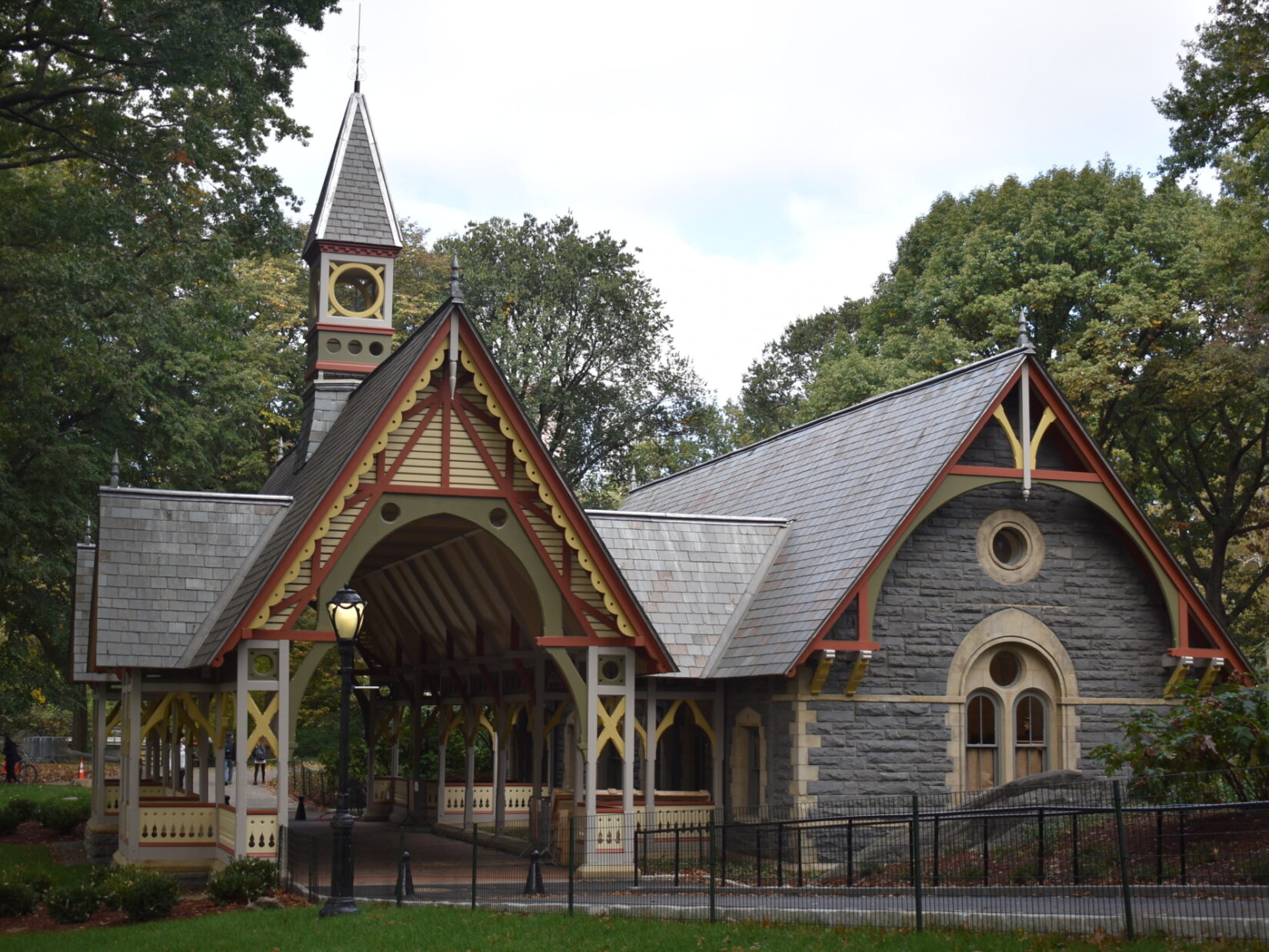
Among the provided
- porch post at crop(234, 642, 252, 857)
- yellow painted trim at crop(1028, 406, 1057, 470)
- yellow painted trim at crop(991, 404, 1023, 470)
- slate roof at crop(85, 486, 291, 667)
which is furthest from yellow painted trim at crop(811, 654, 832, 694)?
slate roof at crop(85, 486, 291, 667)

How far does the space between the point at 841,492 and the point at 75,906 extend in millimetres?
13418

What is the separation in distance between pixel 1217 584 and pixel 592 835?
79.3 feet

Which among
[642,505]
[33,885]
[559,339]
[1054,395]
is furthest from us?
[559,339]

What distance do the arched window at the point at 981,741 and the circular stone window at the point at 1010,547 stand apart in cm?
197

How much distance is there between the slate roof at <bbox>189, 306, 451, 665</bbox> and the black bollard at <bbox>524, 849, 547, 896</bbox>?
4.96 metres

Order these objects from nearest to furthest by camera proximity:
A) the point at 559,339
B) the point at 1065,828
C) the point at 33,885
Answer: the point at 1065,828 → the point at 33,885 → the point at 559,339

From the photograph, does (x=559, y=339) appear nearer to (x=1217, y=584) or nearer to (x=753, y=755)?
(x=1217, y=584)

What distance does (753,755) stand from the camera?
75.6ft

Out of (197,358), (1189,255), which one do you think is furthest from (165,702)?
(1189,255)

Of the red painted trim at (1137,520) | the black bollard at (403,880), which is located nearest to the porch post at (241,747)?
the black bollard at (403,880)

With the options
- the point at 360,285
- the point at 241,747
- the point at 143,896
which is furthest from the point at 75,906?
the point at 360,285

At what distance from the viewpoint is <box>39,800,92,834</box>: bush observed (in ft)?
98.4

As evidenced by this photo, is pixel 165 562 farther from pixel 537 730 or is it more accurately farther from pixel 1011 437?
pixel 1011 437

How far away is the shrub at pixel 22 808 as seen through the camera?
3109 cm
